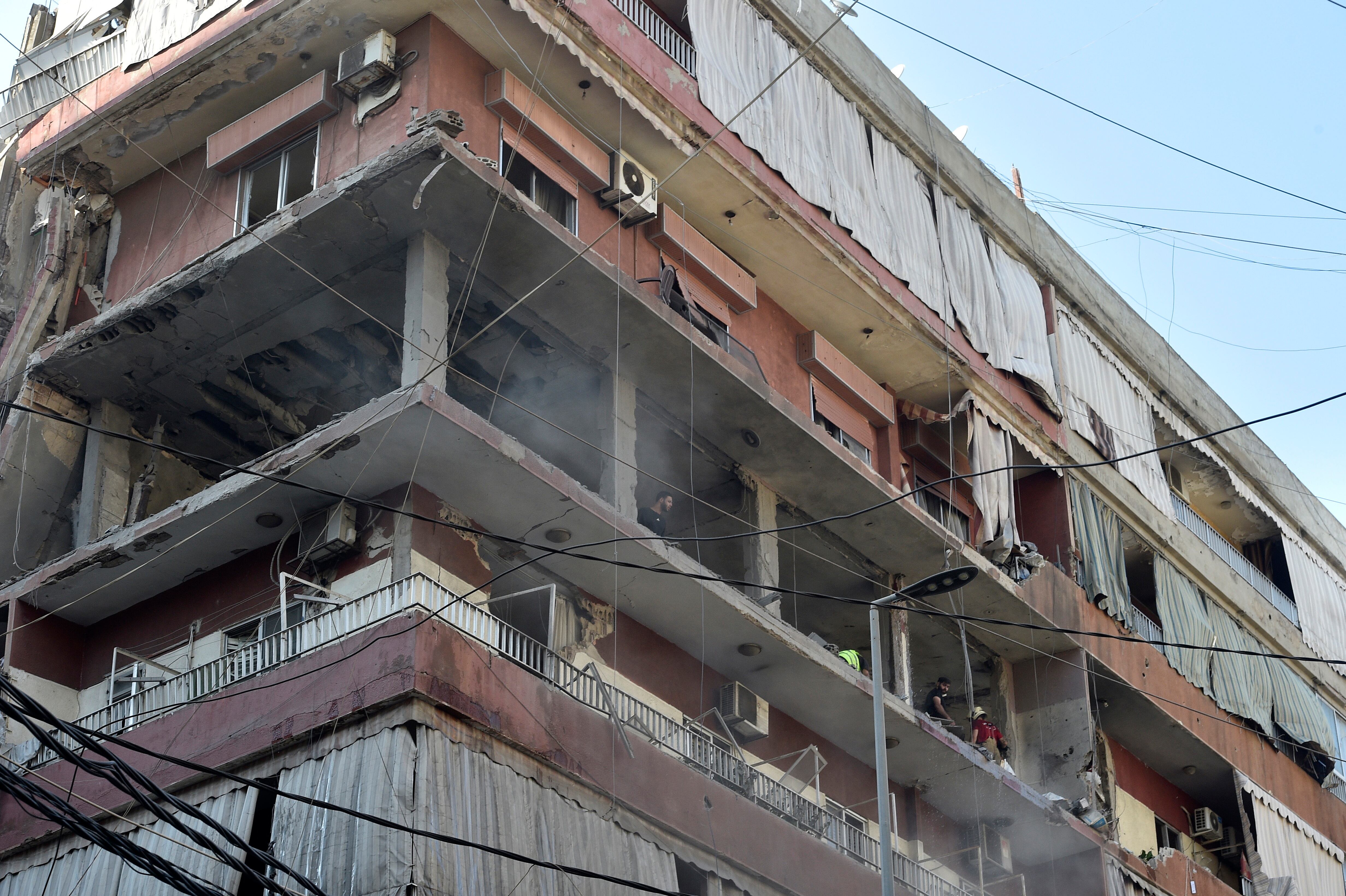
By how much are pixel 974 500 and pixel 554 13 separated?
1073 cm

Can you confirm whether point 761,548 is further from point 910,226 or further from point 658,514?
point 910,226

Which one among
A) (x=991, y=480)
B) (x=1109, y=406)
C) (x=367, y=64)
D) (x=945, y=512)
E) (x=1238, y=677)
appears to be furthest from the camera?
(x=1238, y=677)

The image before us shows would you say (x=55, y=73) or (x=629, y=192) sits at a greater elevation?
(x=55, y=73)

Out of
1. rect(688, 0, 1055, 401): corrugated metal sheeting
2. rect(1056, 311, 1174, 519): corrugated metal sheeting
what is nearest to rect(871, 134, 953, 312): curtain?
rect(688, 0, 1055, 401): corrugated metal sheeting

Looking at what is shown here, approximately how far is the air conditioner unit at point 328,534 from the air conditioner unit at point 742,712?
5507 mm

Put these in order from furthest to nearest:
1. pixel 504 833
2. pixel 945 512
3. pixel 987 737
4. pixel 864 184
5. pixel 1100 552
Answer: pixel 1100 552, pixel 945 512, pixel 987 737, pixel 864 184, pixel 504 833

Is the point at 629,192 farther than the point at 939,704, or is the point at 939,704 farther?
the point at 939,704

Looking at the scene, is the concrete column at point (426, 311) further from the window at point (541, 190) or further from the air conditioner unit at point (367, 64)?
the air conditioner unit at point (367, 64)

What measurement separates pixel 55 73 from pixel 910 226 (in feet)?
39.5

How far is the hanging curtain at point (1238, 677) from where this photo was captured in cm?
2894

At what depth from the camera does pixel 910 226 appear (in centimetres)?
2423

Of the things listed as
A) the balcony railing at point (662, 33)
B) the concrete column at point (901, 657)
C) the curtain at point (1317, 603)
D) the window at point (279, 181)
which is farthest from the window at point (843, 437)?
Answer: the curtain at point (1317, 603)

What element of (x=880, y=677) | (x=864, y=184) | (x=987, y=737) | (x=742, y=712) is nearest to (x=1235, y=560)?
(x=987, y=737)

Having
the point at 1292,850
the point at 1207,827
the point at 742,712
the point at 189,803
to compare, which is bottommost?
the point at 189,803
